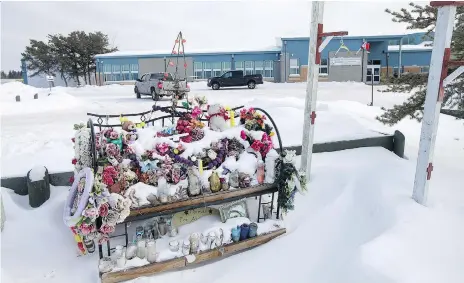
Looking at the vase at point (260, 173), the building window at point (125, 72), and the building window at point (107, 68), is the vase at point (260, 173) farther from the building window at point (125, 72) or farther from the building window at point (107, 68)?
the building window at point (107, 68)

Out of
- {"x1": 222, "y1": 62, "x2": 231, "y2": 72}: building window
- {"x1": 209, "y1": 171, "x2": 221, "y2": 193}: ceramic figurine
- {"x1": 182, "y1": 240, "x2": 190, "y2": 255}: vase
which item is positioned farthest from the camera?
{"x1": 222, "y1": 62, "x2": 231, "y2": 72}: building window

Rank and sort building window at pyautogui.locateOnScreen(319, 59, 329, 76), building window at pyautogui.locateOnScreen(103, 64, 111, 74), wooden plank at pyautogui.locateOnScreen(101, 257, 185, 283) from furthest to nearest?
building window at pyautogui.locateOnScreen(103, 64, 111, 74) → building window at pyautogui.locateOnScreen(319, 59, 329, 76) → wooden plank at pyautogui.locateOnScreen(101, 257, 185, 283)

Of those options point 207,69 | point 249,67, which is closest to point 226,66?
point 207,69

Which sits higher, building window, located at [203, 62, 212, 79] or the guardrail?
building window, located at [203, 62, 212, 79]

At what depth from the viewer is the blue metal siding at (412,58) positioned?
2931 centimetres

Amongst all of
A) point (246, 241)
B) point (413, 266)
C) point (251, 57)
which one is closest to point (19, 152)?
point (246, 241)

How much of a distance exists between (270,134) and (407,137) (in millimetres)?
5412

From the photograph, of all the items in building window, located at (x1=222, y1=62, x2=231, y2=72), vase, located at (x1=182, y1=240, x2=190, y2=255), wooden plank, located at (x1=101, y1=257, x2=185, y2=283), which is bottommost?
wooden plank, located at (x1=101, y1=257, x2=185, y2=283)

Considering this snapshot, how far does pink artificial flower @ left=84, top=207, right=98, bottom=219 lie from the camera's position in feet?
10.5

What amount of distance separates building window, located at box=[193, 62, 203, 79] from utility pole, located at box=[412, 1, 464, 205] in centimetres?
2768

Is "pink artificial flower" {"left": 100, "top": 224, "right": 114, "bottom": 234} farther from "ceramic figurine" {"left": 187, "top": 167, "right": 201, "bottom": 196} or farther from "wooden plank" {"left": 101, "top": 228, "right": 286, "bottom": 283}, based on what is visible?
"ceramic figurine" {"left": 187, "top": 167, "right": 201, "bottom": 196}

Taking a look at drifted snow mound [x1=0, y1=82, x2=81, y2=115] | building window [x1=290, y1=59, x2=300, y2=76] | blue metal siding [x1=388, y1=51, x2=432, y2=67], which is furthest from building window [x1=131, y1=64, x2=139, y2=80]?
blue metal siding [x1=388, y1=51, x2=432, y2=67]

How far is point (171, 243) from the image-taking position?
3658mm

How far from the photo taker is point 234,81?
940 inches
